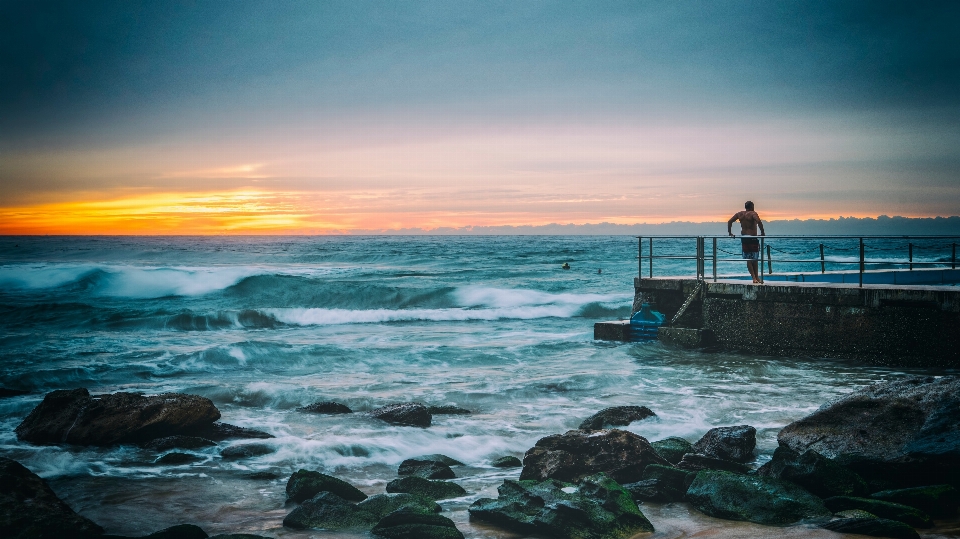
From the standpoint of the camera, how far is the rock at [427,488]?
6.18 meters

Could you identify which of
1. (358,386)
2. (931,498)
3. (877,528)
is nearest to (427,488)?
(877,528)

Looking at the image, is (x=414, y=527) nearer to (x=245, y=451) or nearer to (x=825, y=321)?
(x=245, y=451)

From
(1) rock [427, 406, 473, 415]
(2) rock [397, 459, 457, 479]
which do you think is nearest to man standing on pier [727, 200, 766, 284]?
(1) rock [427, 406, 473, 415]

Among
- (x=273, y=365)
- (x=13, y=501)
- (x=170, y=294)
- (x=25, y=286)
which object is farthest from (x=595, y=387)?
(x=25, y=286)

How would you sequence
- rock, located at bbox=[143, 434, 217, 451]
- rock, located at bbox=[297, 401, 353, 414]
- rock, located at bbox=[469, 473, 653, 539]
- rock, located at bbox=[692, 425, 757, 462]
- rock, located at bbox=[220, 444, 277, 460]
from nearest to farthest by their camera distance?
1. rock, located at bbox=[469, 473, 653, 539]
2. rock, located at bbox=[692, 425, 757, 462]
3. rock, located at bbox=[220, 444, 277, 460]
4. rock, located at bbox=[143, 434, 217, 451]
5. rock, located at bbox=[297, 401, 353, 414]

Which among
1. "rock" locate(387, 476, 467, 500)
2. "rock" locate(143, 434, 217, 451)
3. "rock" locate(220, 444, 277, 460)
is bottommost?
"rock" locate(220, 444, 277, 460)

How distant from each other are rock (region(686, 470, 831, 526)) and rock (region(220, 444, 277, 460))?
15.1ft

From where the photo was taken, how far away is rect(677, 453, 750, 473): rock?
6.63 meters

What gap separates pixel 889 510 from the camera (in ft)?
17.4

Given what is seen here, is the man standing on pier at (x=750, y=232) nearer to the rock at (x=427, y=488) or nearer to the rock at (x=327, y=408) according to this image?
the rock at (x=327, y=408)

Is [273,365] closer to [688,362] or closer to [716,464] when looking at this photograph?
[688,362]

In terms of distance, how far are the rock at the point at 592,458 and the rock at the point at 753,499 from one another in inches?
27.3

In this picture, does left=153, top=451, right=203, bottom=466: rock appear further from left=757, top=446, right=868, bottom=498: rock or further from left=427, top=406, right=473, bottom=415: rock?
left=757, top=446, right=868, bottom=498: rock

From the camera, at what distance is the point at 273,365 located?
14.7m
